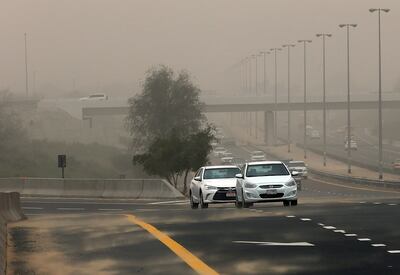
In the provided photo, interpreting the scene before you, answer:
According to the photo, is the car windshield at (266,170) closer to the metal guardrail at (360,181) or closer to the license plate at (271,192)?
the license plate at (271,192)

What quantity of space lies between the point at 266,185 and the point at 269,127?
131213 millimetres

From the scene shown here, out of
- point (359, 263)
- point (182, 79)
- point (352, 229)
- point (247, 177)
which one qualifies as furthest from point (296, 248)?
point (182, 79)

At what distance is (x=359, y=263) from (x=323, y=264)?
0.48 m

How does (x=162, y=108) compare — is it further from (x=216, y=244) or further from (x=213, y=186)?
(x=216, y=244)

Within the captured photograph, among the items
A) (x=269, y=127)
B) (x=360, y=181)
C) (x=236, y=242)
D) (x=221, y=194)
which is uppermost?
(x=236, y=242)

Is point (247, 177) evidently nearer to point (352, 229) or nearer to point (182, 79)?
point (352, 229)

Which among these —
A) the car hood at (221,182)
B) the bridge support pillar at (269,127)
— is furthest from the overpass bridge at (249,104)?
the car hood at (221,182)

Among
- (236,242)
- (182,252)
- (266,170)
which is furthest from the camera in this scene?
(266,170)

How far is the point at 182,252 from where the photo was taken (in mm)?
14672

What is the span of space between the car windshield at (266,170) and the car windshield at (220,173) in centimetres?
368

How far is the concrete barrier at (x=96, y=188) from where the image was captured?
5319 cm

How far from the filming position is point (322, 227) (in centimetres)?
1884

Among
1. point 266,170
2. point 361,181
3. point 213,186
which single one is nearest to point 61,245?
point 266,170

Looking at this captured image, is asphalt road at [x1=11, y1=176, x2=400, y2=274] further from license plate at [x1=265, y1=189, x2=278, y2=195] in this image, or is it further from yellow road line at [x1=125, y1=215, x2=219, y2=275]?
license plate at [x1=265, y1=189, x2=278, y2=195]
